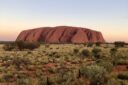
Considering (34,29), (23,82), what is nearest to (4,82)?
(23,82)

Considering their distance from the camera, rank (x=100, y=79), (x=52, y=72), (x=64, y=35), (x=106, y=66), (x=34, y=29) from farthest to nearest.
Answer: (x=34, y=29)
(x=64, y=35)
(x=52, y=72)
(x=106, y=66)
(x=100, y=79)

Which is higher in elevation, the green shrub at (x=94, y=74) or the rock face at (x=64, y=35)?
the green shrub at (x=94, y=74)

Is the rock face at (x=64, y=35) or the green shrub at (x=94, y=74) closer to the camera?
the green shrub at (x=94, y=74)

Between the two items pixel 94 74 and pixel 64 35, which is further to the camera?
pixel 64 35

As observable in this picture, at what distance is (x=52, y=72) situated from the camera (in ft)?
64.6

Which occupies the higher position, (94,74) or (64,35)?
(94,74)

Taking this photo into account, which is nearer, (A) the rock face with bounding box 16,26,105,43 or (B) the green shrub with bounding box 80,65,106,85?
(B) the green shrub with bounding box 80,65,106,85

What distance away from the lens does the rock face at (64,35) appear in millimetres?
136000

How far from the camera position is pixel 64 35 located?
140625 mm

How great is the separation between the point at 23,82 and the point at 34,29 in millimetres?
148674

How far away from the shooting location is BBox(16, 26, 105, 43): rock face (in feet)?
446

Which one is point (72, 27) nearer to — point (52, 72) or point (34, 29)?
point (34, 29)

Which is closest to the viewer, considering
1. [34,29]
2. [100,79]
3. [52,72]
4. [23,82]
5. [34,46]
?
[23,82]

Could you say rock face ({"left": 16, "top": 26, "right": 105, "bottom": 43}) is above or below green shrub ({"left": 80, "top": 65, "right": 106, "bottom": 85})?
below
